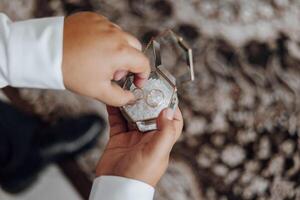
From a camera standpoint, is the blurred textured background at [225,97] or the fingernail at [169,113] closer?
the fingernail at [169,113]

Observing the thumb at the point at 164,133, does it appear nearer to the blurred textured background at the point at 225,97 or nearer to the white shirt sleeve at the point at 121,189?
the white shirt sleeve at the point at 121,189

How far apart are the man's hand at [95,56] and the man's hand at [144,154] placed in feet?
0.21

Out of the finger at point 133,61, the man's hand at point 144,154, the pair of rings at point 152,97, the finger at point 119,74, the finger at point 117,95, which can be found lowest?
the man's hand at point 144,154

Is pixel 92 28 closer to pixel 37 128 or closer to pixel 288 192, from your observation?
pixel 37 128

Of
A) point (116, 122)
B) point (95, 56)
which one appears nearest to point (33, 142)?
point (116, 122)

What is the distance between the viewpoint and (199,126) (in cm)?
74

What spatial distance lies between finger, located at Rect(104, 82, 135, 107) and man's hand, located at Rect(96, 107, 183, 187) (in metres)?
0.04

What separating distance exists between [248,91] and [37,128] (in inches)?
11.4

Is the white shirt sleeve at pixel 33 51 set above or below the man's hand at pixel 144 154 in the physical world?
above

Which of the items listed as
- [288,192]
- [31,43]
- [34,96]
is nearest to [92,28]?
[31,43]

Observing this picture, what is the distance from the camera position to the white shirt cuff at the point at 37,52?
537 millimetres

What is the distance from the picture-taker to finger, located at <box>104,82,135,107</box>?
56 cm

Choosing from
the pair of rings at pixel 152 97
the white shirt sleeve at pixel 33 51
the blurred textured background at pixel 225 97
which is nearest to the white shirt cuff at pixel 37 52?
the white shirt sleeve at pixel 33 51

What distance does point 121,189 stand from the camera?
570 millimetres
